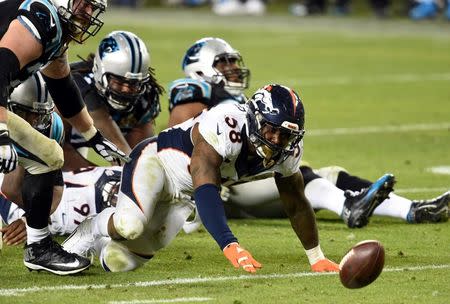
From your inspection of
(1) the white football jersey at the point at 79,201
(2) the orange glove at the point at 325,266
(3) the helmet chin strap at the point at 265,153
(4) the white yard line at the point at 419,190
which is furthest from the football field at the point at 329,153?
(3) the helmet chin strap at the point at 265,153

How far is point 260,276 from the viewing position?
6.53 meters

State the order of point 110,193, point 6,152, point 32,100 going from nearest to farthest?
point 6,152 < point 32,100 < point 110,193

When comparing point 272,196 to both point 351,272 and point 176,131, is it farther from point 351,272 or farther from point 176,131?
point 351,272

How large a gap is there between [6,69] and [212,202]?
1.20m

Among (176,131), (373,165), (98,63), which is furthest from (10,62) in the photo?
(373,165)

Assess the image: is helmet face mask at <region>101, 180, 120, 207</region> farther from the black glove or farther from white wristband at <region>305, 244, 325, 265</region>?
white wristband at <region>305, 244, 325, 265</region>

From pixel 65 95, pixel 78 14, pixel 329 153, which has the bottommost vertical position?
pixel 329 153

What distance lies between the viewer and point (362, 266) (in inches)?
233

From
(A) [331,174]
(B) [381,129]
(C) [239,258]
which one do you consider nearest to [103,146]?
(C) [239,258]

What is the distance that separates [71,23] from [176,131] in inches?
35.2

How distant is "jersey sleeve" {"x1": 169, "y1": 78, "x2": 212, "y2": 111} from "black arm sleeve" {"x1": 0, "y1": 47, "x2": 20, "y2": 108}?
2.60 m

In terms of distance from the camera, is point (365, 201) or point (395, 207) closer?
point (365, 201)

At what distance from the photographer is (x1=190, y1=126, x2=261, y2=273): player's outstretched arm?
6.01 meters

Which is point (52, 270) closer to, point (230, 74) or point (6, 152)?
point (6, 152)
